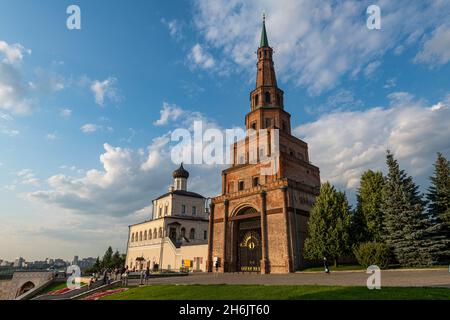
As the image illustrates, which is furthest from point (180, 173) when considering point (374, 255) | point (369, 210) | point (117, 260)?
point (374, 255)

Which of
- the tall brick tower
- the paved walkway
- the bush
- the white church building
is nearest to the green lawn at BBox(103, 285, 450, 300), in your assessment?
the paved walkway

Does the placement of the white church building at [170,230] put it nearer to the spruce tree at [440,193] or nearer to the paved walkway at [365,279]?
the paved walkway at [365,279]

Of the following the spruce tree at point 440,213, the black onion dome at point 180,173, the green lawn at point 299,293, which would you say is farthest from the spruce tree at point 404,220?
the black onion dome at point 180,173

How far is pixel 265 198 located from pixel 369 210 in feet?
31.4

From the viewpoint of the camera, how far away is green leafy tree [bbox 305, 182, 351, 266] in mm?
26453

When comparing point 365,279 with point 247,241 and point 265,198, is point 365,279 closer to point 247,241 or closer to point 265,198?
point 265,198

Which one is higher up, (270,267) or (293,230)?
(293,230)

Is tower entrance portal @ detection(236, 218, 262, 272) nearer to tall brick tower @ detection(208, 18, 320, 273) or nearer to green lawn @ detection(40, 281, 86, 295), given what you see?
tall brick tower @ detection(208, 18, 320, 273)

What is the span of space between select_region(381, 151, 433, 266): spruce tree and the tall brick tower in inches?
306

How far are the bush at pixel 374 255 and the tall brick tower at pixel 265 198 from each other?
18.5 feet
